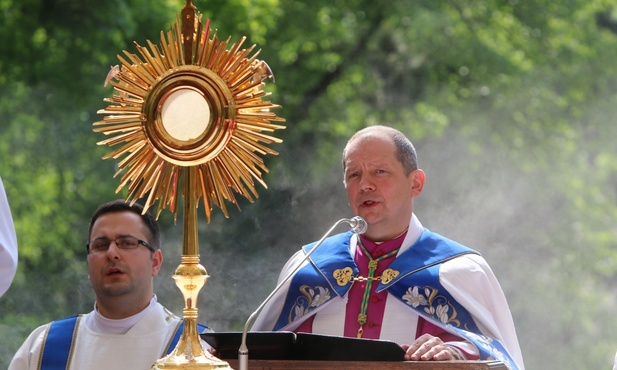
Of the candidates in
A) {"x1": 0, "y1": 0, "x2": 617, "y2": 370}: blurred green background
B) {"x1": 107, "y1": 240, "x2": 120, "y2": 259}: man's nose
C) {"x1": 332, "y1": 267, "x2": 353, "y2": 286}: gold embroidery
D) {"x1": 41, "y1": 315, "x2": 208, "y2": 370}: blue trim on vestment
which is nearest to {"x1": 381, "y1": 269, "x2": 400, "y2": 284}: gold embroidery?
{"x1": 332, "y1": 267, "x2": 353, "y2": 286}: gold embroidery

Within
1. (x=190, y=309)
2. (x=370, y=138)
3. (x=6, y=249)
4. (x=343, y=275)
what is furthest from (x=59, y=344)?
(x=190, y=309)

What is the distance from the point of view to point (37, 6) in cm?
1045

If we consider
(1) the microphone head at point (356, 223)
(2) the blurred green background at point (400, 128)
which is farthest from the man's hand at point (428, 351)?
(2) the blurred green background at point (400, 128)

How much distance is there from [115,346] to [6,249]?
1.11m

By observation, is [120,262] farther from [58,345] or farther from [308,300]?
[308,300]

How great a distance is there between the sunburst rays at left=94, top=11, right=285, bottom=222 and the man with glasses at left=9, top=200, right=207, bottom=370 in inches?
59.7

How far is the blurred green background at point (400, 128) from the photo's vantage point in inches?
372

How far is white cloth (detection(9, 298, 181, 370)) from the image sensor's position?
5184mm

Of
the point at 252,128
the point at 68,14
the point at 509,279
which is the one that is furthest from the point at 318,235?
the point at 252,128

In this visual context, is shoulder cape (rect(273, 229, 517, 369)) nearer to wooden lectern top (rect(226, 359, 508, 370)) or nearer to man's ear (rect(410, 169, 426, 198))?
man's ear (rect(410, 169, 426, 198))

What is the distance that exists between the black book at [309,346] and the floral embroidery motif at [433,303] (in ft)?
3.36

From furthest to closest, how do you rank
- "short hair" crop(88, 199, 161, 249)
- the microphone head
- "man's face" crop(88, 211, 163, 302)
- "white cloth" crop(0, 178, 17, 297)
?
"short hair" crop(88, 199, 161, 249)
"man's face" crop(88, 211, 163, 302)
"white cloth" crop(0, 178, 17, 297)
the microphone head

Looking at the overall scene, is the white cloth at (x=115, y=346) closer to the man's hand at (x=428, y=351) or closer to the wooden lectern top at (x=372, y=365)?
the wooden lectern top at (x=372, y=365)

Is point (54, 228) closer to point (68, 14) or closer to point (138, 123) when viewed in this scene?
point (68, 14)
